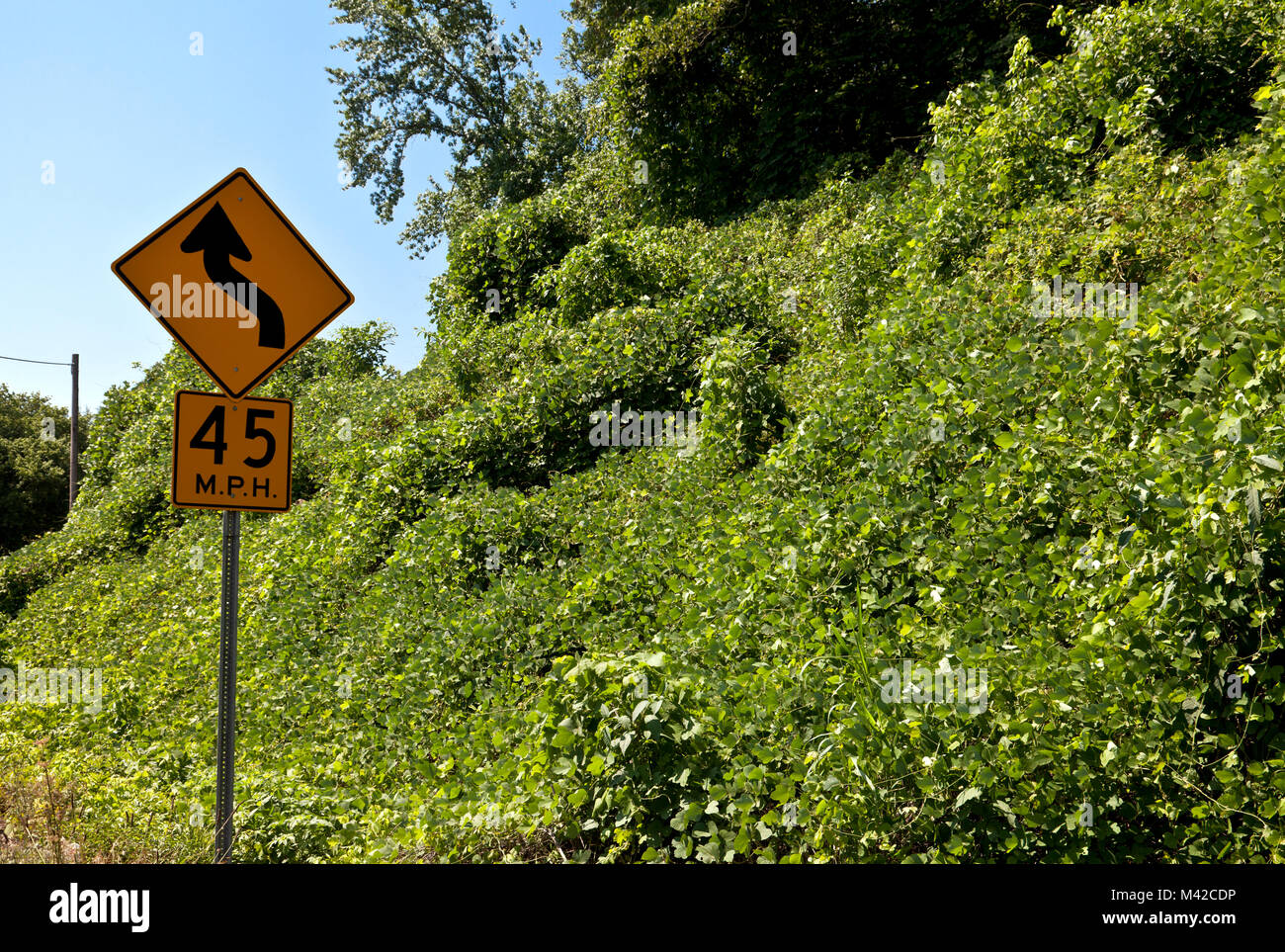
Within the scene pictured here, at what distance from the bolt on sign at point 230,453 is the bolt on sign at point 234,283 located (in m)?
0.16

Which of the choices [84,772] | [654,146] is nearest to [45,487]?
[654,146]

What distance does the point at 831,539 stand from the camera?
473 centimetres

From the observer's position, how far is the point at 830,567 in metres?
4.64

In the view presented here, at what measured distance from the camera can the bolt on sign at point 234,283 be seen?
13.1 ft

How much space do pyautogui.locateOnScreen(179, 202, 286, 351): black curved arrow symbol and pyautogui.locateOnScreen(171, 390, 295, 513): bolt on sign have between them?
45cm

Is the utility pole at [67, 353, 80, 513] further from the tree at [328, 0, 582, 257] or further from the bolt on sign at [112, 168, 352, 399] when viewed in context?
the bolt on sign at [112, 168, 352, 399]

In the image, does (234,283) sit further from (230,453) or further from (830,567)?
(830,567)

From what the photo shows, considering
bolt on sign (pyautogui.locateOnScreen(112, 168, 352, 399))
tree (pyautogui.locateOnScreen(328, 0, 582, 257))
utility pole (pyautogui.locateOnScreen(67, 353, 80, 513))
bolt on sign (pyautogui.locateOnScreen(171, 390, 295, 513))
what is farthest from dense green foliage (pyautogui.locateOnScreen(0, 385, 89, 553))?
bolt on sign (pyautogui.locateOnScreen(171, 390, 295, 513))

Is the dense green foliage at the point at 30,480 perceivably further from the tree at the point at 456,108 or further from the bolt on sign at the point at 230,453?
the bolt on sign at the point at 230,453

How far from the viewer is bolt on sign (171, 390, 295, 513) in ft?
12.1

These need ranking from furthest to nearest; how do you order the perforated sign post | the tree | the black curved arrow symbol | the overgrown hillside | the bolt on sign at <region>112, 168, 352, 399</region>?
the tree → the black curved arrow symbol → the bolt on sign at <region>112, 168, 352, 399</region> → the perforated sign post → the overgrown hillside

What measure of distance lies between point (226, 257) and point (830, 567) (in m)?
3.80
